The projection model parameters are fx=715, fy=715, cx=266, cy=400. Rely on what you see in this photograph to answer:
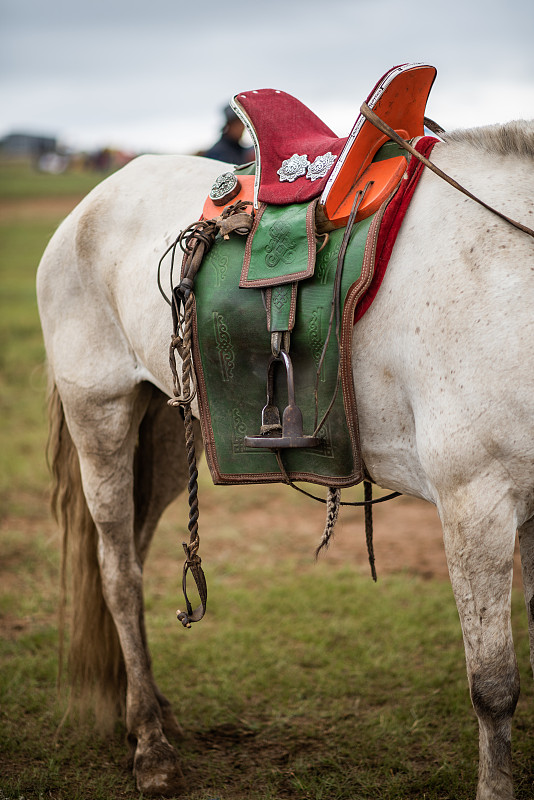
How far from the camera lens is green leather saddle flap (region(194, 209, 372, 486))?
186cm

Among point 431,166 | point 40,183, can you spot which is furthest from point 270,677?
point 40,183

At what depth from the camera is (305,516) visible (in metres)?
4.96

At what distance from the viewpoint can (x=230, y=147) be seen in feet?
17.1

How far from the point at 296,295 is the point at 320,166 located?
44 cm

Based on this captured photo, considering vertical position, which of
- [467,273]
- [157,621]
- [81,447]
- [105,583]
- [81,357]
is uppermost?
[467,273]

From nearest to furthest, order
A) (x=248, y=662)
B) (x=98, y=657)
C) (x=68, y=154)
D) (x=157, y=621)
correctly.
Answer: (x=98, y=657) < (x=248, y=662) < (x=157, y=621) < (x=68, y=154)

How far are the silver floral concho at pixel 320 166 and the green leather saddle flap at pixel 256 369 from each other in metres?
0.23

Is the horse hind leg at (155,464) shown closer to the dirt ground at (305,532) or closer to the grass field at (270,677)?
the grass field at (270,677)

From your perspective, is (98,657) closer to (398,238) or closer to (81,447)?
(81,447)

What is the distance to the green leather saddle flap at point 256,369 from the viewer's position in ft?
6.10

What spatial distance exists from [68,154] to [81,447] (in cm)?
4471

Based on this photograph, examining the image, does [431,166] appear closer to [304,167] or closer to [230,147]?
[304,167]

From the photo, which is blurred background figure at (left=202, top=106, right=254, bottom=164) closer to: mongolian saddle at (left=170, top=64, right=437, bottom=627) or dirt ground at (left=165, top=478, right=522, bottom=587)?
dirt ground at (left=165, top=478, right=522, bottom=587)

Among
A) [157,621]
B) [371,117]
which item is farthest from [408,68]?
[157,621]
